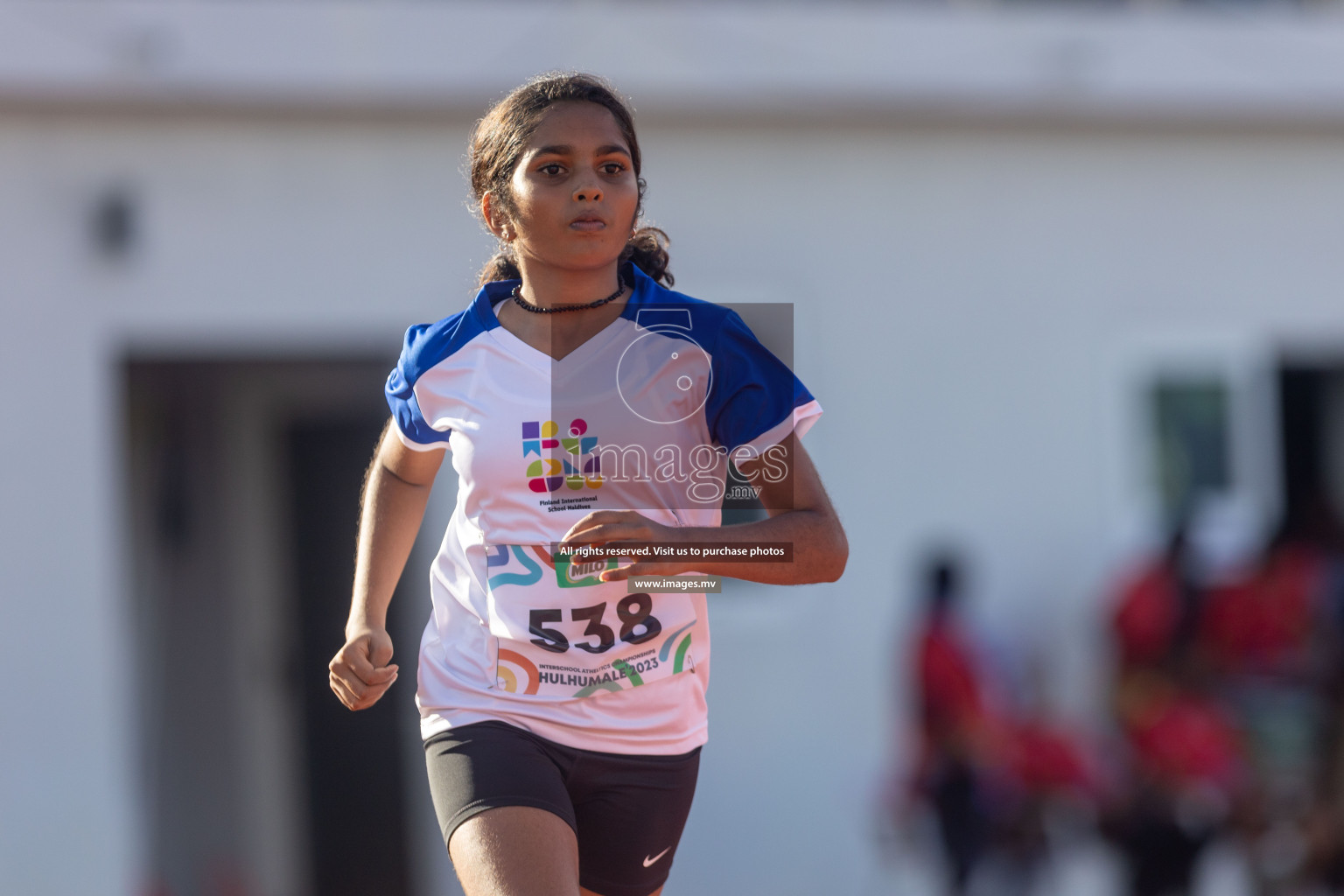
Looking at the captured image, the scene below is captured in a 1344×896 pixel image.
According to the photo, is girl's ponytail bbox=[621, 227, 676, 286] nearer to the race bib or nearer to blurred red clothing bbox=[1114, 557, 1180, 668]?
the race bib

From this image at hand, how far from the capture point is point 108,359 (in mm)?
6590

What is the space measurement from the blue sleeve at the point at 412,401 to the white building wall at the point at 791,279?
4001 millimetres

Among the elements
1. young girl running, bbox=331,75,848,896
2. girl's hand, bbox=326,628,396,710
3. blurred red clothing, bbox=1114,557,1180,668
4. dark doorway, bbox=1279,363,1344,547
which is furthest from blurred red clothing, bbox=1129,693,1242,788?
girl's hand, bbox=326,628,396,710

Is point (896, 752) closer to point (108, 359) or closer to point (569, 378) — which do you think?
point (108, 359)

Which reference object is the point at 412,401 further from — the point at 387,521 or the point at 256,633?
the point at 256,633

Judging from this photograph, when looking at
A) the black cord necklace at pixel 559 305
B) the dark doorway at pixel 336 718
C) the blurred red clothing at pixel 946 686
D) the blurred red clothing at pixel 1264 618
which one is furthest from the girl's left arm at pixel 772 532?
the dark doorway at pixel 336 718

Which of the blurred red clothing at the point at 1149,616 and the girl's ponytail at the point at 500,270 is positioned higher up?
the girl's ponytail at the point at 500,270

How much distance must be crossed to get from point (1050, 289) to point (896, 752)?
7.95ft

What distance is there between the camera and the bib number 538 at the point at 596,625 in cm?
238

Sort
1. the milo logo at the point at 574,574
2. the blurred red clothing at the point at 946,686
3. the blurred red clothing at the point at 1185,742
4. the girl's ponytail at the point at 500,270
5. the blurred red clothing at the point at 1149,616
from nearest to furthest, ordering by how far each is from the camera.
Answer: the milo logo at the point at 574,574 < the girl's ponytail at the point at 500,270 < the blurred red clothing at the point at 946,686 < the blurred red clothing at the point at 1185,742 < the blurred red clothing at the point at 1149,616

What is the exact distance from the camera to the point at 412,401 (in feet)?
8.12

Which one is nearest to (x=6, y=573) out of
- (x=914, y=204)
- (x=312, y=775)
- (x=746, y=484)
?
(x=312, y=775)

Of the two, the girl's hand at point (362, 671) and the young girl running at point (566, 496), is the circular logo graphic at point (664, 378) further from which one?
the girl's hand at point (362, 671)

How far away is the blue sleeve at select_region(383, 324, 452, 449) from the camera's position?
2467mm
